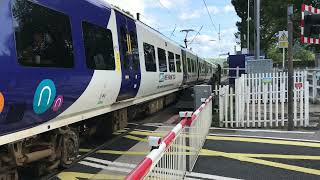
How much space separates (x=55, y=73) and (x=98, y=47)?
223 cm

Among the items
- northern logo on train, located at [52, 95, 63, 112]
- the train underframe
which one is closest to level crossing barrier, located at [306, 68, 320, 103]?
the train underframe

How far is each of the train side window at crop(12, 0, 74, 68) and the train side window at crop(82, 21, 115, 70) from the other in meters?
0.78

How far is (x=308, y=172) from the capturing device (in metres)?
7.73

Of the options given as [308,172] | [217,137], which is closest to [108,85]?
[217,137]

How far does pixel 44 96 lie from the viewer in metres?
6.70

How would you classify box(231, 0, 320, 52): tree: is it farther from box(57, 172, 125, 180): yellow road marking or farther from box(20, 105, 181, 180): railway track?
box(57, 172, 125, 180): yellow road marking

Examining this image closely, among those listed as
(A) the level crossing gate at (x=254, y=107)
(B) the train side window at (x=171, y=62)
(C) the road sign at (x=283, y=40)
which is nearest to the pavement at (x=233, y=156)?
(A) the level crossing gate at (x=254, y=107)

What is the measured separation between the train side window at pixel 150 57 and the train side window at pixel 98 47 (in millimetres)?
3674

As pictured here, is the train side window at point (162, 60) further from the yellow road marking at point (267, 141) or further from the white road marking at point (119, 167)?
the white road marking at point (119, 167)

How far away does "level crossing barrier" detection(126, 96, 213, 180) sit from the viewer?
12.6 feet

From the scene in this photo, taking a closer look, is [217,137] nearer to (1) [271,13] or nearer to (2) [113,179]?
(2) [113,179]

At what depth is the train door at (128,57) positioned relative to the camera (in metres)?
10.8

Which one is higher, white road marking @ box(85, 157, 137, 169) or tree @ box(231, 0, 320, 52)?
tree @ box(231, 0, 320, 52)

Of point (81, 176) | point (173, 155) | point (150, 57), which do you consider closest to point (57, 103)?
point (81, 176)
